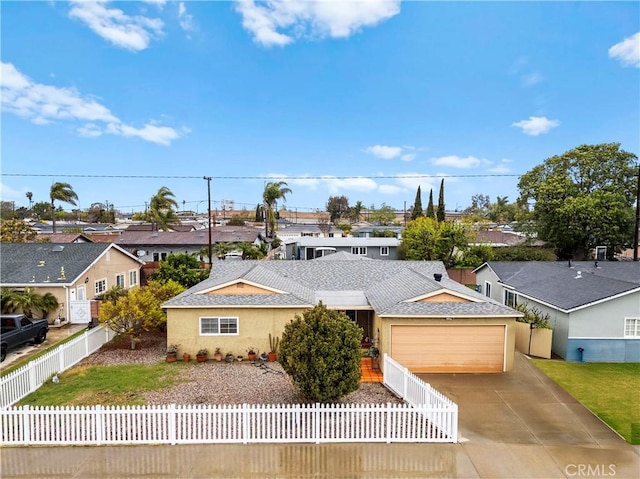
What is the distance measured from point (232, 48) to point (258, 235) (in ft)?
89.5

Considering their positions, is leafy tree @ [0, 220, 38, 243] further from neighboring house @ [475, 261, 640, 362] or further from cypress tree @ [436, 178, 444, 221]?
cypress tree @ [436, 178, 444, 221]

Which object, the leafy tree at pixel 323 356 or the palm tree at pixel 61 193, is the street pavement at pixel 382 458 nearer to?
the leafy tree at pixel 323 356

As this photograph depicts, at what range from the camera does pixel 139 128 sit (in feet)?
107

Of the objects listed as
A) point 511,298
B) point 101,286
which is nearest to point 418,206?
point 511,298

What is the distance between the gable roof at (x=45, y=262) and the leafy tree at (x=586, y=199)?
4091 centimetres

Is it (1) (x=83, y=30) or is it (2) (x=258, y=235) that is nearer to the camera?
(1) (x=83, y=30)

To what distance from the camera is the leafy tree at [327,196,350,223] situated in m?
120

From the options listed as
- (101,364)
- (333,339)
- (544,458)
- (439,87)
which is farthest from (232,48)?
(544,458)

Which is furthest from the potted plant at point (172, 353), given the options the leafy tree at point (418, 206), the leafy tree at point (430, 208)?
the leafy tree at point (418, 206)

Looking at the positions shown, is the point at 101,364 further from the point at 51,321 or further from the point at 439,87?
the point at 439,87

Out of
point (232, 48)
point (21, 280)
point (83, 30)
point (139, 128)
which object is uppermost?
point (232, 48)

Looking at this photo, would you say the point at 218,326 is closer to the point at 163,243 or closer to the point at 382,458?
the point at 382,458

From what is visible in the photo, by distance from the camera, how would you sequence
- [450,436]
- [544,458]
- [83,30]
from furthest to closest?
1. [83,30]
2. [450,436]
3. [544,458]

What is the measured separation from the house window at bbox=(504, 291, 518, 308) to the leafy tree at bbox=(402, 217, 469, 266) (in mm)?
14422
